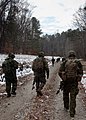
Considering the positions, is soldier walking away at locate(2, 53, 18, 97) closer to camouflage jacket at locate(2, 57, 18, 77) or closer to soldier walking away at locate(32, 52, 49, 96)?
camouflage jacket at locate(2, 57, 18, 77)

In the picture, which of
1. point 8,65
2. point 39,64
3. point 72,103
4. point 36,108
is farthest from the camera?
point 8,65

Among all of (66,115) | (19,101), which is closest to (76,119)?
(66,115)

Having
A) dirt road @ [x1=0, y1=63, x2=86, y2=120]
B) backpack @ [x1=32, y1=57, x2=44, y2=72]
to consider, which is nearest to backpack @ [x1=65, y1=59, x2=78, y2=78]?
dirt road @ [x1=0, y1=63, x2=86, y2=120]

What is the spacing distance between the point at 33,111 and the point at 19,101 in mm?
2748

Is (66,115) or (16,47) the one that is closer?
(66,115)

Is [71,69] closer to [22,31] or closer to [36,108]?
[36,108]

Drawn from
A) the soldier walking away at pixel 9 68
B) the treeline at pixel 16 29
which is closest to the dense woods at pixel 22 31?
the treeline at pixel 16 29

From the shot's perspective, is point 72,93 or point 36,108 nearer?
point 72,93

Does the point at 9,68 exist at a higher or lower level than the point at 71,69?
lower

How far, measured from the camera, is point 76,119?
11.3 metres

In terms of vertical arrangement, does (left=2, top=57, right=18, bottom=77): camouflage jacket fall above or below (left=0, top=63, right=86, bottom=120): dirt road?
above

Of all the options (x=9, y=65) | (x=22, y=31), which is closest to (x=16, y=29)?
(x=22, y=31)

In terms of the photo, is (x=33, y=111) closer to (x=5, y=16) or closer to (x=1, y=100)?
(x=1, y=100)

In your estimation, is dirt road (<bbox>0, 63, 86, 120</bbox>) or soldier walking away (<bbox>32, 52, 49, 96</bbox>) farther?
soldier walking away (<bbox>32, 52, 49, 96</bbox>)
